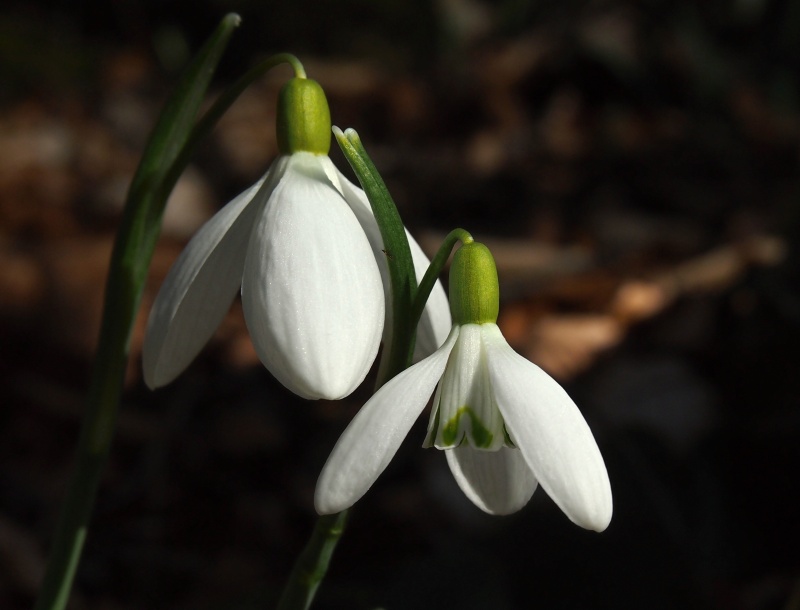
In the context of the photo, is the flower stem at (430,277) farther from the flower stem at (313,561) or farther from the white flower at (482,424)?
the flower stem at (313,561)

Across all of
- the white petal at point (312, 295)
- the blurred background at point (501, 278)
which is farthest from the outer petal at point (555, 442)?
the blurred background at point (501, 278)

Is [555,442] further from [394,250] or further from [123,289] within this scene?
[123,289]

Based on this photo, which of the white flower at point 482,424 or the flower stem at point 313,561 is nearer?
the white flower at point 482,424

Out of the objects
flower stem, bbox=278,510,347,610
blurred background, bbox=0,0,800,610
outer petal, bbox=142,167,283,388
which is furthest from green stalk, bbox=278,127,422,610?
blurred background, bbox=0,0,800,610

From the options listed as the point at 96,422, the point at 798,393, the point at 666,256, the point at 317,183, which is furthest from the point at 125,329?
the point at 666,256

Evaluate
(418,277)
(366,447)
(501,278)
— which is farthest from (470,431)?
(501,278)

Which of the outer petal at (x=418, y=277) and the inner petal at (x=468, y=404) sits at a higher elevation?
the outer petal at (x=418, y=277)

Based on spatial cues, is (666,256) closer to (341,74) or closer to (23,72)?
(341,74)

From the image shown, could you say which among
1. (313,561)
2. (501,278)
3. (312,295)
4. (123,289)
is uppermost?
(501,278)
